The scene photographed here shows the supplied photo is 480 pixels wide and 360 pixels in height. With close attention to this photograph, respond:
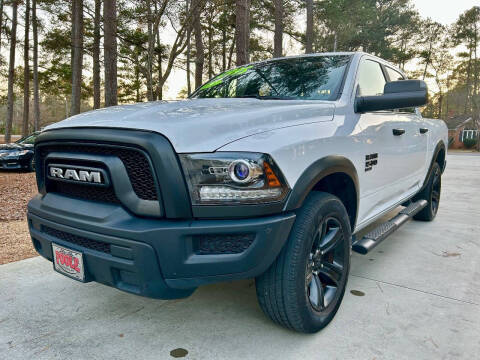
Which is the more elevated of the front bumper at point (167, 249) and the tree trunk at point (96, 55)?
the tree trunk at point (96, 55)

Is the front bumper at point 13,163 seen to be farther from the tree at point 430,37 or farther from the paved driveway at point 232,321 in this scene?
the tree at point 430,37

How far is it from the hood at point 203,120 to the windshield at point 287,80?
54cm

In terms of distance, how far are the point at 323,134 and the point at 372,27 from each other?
28.9 meters

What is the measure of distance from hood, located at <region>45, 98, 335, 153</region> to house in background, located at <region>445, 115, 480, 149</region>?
40491 mm

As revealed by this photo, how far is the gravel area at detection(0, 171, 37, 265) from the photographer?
364 cm

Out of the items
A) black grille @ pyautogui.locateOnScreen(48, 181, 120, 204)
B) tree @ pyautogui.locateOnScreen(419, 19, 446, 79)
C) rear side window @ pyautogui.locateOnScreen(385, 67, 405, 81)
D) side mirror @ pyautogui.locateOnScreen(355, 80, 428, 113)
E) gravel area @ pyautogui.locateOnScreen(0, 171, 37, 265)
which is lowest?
gravel area @ pyautogui.locateOnScreen(0, 171, 37, 265)

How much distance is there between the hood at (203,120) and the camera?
1.68 meters

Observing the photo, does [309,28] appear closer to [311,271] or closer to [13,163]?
[13,163]

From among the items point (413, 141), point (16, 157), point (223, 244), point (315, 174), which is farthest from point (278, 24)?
point (223, 244)

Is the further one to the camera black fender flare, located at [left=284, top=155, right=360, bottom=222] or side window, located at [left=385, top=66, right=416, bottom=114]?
side window, located at [left=385, top=66, right=416, bottom=114]

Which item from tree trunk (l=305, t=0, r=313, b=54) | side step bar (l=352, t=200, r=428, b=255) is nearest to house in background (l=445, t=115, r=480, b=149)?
tree trunk (l=305, t=0, r=313, b=54)

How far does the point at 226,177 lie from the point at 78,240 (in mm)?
864

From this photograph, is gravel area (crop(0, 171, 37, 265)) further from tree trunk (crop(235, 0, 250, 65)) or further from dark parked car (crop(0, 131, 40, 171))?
tree trunk (crop(235, 0, 250, 65))

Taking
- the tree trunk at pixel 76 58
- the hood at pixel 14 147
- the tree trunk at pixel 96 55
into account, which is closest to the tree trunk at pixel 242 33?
the tree trunk at pixel 96 55
